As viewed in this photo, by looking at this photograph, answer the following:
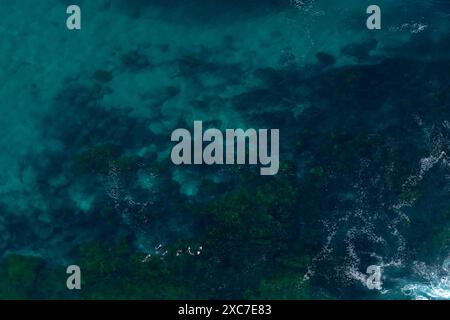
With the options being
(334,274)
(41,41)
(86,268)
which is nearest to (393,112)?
→ (334,274)

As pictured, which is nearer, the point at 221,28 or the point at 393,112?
the point at 393,112

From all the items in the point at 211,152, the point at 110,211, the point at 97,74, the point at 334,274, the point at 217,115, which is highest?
the point at 97,74

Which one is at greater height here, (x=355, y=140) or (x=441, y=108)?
(x=441, y=108)

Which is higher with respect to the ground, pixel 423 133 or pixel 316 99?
pixel 316 99

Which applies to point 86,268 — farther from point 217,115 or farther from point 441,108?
point 441,108

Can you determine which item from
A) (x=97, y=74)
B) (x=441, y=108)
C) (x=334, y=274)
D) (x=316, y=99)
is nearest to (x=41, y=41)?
(x=97, y=74)
